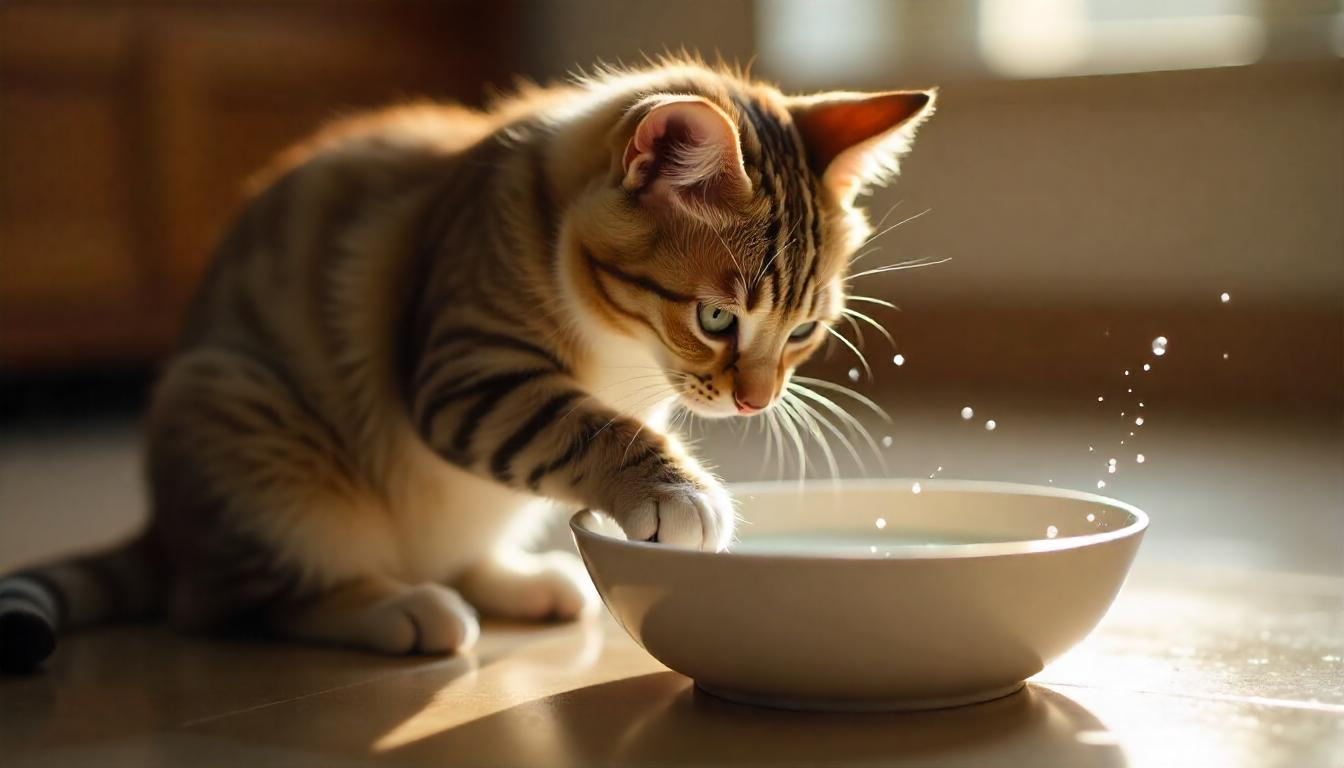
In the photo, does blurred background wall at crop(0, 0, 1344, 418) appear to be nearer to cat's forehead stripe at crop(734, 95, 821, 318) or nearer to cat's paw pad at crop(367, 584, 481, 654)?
cat's forehead stripe at crop(734, 95, 821, 318)

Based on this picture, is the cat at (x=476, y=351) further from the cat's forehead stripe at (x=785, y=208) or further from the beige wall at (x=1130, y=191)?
the beige wall at (x=1130, y=191)

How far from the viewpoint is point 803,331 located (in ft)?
5.16

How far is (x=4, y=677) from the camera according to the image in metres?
1.54

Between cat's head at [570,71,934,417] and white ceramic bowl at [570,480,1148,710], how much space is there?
27 cm

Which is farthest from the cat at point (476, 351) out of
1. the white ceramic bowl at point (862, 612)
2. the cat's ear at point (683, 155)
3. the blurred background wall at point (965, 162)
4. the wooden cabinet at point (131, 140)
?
the wooden cabinet at point (131, 140)

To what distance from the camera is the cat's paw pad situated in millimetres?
1602

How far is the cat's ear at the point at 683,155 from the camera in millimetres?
1390

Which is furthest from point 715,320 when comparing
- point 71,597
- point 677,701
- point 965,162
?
point 965,162

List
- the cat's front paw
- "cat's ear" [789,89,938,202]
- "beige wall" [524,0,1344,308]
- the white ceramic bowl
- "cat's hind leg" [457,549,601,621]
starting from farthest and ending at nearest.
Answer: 1. "beige wall" [524,0,1344,308]
2. "cat's hind leg" [457,549,601,621]
3. "cat's ear" [789,89,938,202]
4. the cat's front paw
5. the white ceramic bowl

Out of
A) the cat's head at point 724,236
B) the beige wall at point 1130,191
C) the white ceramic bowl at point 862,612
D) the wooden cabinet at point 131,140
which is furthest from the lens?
the wooden cabinet at point 131,140

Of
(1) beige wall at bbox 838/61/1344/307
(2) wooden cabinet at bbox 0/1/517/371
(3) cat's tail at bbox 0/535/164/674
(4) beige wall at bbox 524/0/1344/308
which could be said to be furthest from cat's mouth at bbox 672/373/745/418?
(2) wooden cabinet at bbox 0/1/517/371

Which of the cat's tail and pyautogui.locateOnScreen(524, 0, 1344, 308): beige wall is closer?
the cat's tail

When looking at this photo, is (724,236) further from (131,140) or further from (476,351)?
(131,140)

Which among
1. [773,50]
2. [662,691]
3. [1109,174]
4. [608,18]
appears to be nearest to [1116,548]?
[662,691]
